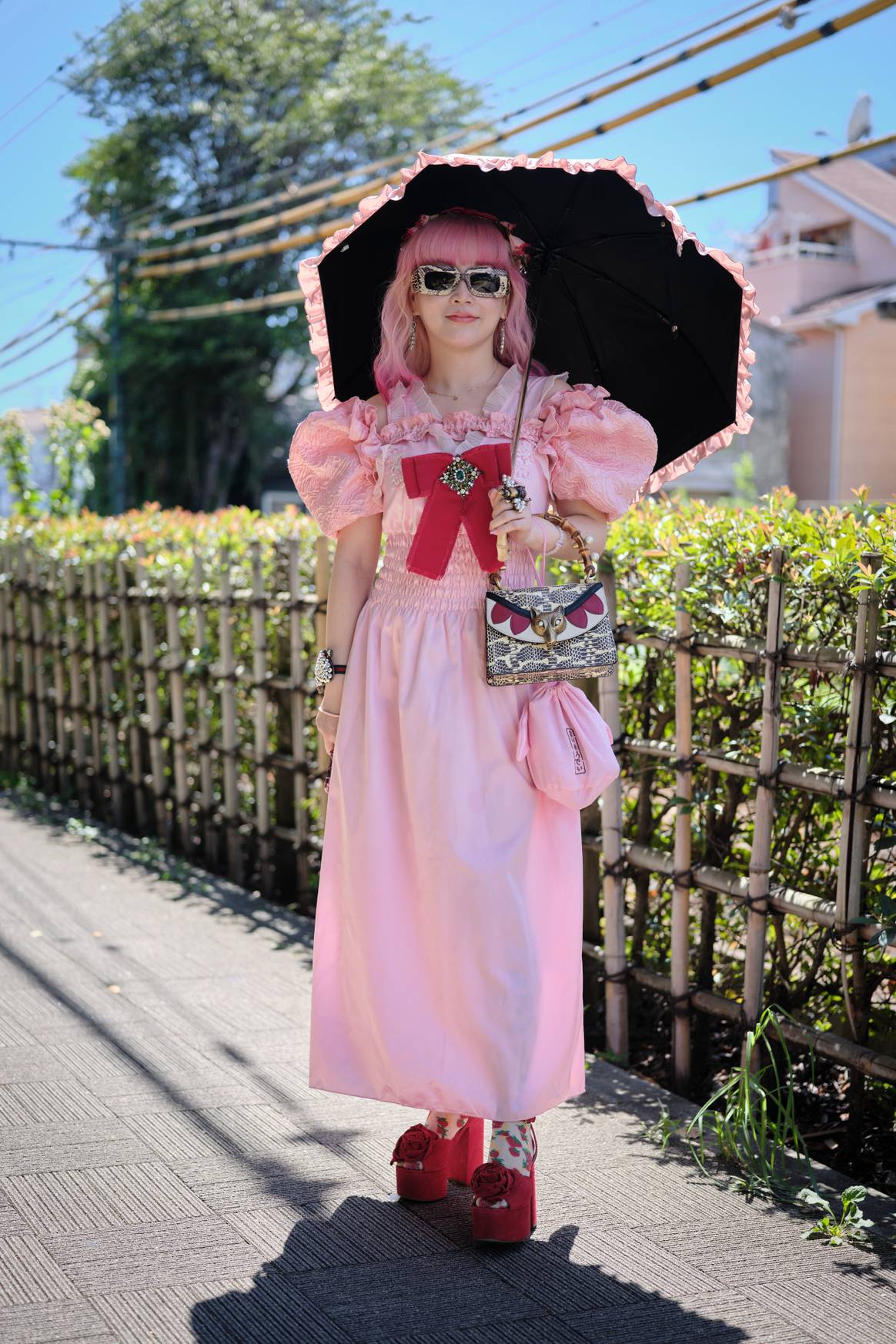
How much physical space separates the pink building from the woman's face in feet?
59.8

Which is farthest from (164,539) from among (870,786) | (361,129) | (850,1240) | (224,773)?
(361,129)

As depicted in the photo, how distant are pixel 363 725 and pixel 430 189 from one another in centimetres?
106

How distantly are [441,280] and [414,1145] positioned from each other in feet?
5.63

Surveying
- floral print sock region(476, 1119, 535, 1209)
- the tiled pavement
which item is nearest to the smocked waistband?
floral print sock region(476, 1119, 535, 1209)

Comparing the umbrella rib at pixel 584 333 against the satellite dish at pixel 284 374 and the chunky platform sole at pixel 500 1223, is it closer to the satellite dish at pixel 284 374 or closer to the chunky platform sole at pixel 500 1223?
the chunky platform sole at pixel 500 1223

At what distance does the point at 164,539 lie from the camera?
5.92m

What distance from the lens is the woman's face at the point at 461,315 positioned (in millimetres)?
2525

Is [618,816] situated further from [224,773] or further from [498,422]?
[224,773]

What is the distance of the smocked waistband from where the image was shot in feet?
8.28

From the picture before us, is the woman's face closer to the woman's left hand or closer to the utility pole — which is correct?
the woman's left hand

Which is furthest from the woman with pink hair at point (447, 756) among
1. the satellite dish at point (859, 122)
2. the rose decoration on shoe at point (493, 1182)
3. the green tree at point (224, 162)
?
the green tree at point (224, 162)

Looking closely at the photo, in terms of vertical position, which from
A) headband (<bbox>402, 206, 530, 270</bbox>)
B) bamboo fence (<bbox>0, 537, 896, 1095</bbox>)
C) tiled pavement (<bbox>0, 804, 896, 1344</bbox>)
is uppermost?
headband (<bbox>402, 206, 530, 270</bbox>)

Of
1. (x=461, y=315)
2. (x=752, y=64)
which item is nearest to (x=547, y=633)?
(x=461, y=315)

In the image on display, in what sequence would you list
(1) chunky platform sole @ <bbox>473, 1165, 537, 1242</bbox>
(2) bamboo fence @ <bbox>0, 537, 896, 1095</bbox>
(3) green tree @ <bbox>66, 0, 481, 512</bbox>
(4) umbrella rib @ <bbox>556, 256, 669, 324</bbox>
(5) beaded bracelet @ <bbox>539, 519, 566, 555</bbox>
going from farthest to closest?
(3) green tree @ <bbox>66, 0, 481, 512</bbox> < (2) bamboo fence @ <bbox>0, 537, 896, 1095</bbox> < (4) umbrella rib @ <bbox>556, 256, 669, 324</bbox> < (5) beaded bracelet @ <bbox>539, 519, 566, 555</bbox> < (1) chunky platform sole @ <bbox>473, 1165, 537, 1242</bbox>
